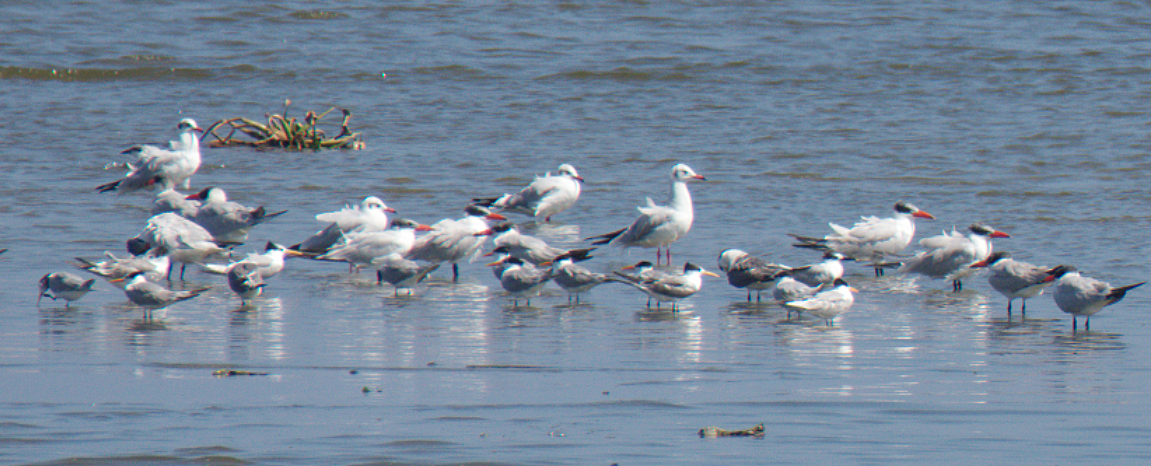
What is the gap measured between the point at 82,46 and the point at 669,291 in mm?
21176

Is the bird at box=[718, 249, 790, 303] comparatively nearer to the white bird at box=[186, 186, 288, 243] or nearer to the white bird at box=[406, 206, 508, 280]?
the white bird at box=[406, 206, 508, 280]

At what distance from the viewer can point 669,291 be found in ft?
29.3

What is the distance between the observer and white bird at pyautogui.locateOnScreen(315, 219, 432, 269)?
10.9 metres

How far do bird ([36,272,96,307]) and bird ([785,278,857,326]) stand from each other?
4.39m

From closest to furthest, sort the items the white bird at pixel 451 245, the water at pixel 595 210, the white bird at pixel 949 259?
the water at pixel 595 210
the white bird at pixel 949 259
the white bird at pixel 451 245

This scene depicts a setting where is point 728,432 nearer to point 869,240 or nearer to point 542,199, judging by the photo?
point 869,240

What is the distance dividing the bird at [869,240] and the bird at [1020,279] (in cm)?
Result: 185

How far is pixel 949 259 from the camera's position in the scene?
10273mm

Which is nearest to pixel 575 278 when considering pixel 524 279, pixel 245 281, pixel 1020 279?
pixel 524 279

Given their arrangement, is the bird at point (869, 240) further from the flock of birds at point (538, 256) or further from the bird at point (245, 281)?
the bird at point (245, 281)

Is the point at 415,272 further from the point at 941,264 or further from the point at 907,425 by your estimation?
the point at 907,425

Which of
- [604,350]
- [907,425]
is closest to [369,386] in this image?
[604,350]

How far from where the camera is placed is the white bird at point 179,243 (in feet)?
34.0

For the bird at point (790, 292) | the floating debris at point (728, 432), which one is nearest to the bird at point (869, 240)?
the bird at point (790, 292)
